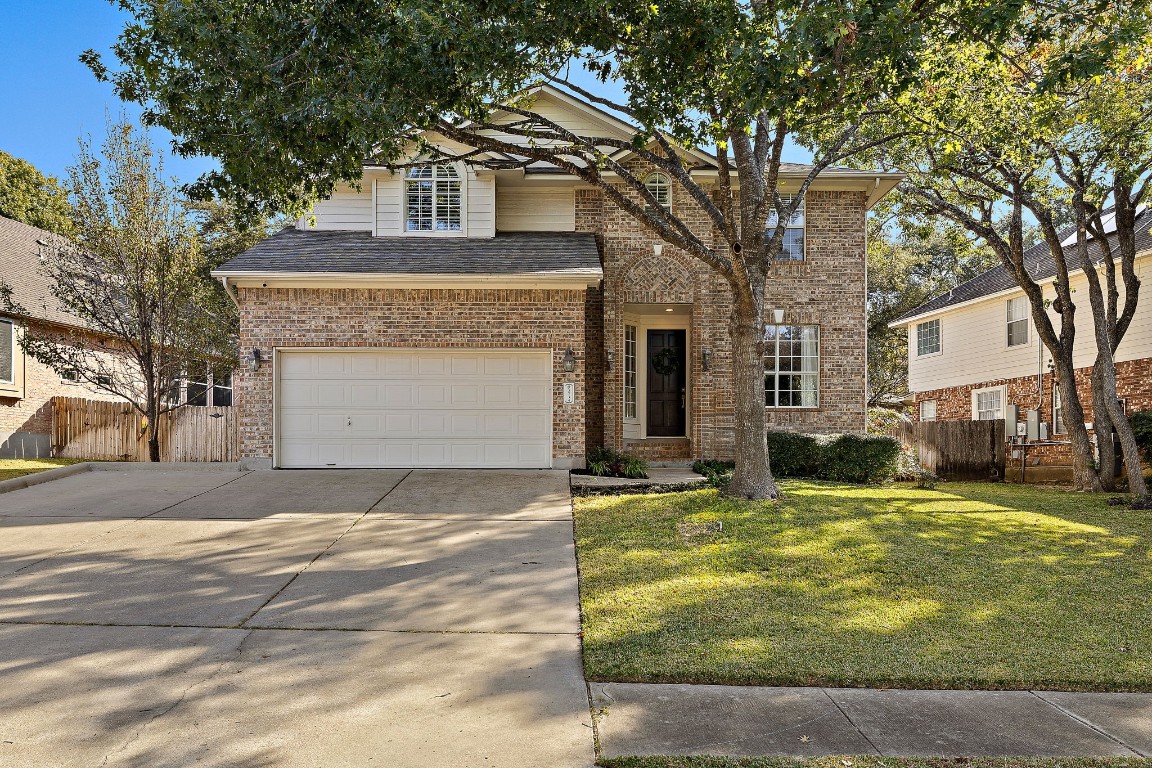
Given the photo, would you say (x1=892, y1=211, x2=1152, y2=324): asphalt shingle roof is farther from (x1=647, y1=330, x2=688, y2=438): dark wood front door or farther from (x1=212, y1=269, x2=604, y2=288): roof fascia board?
(x1=212, y1=269, x2=604, y2=288): roof fascia board

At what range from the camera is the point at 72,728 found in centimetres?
419

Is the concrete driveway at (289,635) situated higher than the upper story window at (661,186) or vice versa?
the upper story window at (661,186)

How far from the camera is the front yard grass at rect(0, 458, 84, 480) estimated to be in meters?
14.4

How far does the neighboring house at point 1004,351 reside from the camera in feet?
56.0

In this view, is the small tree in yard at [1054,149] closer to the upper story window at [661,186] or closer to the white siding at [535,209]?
the upper story window at [661,186]

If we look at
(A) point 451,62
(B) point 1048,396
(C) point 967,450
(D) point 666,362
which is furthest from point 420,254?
(B) point 1048,396

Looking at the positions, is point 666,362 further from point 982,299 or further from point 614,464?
point 982,299

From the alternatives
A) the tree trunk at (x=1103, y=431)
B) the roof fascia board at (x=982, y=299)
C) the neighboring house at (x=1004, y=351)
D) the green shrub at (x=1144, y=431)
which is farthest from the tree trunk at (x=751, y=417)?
the neighboring house at (x=1004, y=351)

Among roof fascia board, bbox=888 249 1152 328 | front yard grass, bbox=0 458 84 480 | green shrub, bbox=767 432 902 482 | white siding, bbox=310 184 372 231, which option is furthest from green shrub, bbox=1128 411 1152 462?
front yard grass, bbox=0 458 84 480

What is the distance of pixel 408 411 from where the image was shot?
13883 mm

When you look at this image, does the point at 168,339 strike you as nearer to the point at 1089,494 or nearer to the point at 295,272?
the point at 295,272

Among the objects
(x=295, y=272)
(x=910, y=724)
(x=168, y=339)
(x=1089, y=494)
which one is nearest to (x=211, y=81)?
(x=295, y=272)

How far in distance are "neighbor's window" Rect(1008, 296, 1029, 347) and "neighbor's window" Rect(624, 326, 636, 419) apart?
38.5ft

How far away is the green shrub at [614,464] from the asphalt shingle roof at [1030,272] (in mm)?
10858
